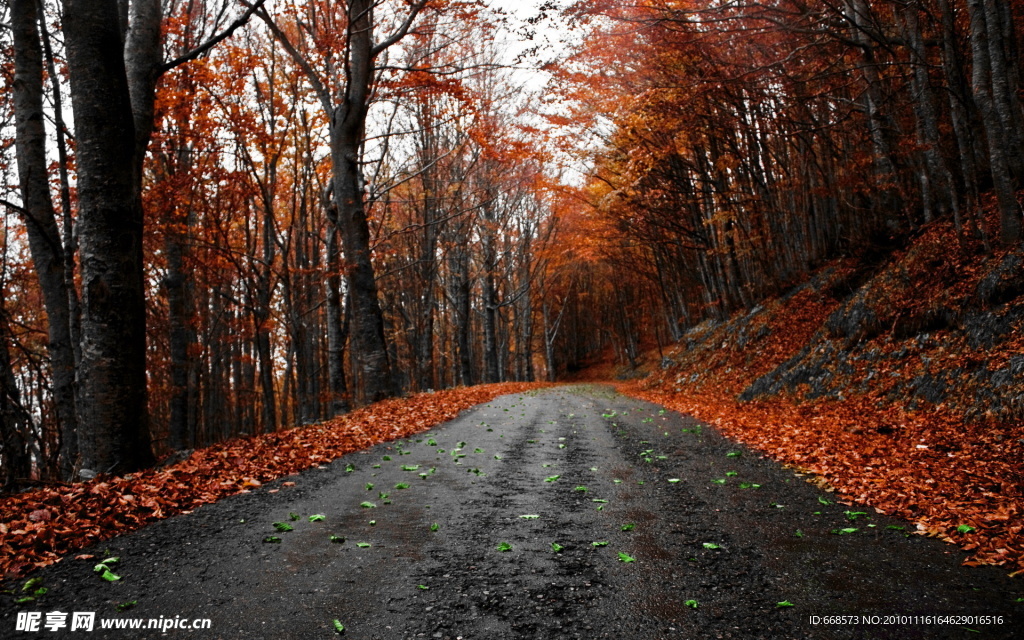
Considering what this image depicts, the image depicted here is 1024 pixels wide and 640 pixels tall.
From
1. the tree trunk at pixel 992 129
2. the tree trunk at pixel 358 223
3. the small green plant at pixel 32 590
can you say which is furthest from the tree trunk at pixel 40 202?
the tree trunk at pixel 992 129

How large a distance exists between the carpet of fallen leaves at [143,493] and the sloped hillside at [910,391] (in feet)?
18.0

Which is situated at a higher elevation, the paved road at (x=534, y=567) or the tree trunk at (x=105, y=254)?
the tree trunk at (x=105, y=254)

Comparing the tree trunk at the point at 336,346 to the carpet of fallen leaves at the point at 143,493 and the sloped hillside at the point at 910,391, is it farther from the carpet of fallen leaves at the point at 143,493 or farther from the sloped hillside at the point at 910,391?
the sloped hillside at the point at 910,391

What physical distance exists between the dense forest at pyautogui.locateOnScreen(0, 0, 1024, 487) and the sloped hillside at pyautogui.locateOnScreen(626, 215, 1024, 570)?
0.88 meters

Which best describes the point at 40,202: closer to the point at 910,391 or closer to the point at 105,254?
the point at 105,254

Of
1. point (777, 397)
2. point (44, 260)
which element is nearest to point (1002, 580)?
point (777, 397)

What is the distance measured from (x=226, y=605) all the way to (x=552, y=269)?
27959 millimetres

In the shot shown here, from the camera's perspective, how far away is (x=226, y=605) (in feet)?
8.23

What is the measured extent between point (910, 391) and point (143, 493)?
9.08 m

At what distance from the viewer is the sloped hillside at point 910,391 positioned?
416 cm

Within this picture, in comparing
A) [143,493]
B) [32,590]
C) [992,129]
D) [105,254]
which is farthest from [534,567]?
[992,129]

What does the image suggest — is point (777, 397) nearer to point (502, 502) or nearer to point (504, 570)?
point (502, 502)

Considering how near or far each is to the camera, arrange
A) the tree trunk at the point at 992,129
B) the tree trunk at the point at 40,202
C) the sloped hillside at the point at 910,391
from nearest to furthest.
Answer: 1. the sloped hillside at the point at 910,391
2. the tree trunk at the point at 992,129
3. the tree trunk at the point at 40,202

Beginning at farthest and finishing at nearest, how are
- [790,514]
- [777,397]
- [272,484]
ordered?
[777,397] < [272,484] < [790,514]
